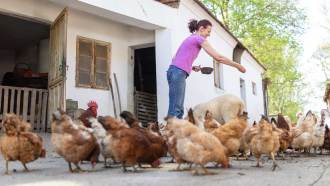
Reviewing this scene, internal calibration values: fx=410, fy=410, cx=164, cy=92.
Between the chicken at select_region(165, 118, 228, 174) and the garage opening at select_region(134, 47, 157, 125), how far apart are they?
8952 mm

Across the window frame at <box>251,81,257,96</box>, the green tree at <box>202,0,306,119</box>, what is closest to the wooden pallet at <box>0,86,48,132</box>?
the window frame at <box>251,81,257,96</box>

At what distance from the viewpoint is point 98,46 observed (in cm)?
1342

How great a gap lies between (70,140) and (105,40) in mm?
8073

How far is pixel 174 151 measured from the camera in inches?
245

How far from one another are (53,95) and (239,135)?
673cm

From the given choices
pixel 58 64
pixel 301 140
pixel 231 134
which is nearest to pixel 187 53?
pixel 231 134

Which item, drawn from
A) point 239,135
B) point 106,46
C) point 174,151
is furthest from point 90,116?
point 106,46

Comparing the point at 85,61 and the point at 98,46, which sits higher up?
the point at 98,46

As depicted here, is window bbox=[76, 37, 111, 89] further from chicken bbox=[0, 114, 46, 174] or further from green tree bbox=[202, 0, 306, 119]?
green tree bbox=[202, 0, 306, 119]

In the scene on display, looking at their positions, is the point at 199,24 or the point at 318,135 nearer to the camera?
the point at 199,24

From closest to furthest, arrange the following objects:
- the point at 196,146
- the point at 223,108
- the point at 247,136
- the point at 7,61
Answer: the point at 196,146 < the point at 247,136 < the point at 223,108 < the point at 7,61

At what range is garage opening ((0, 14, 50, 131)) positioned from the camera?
1234cm

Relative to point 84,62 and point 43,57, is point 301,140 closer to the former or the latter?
point 84,62

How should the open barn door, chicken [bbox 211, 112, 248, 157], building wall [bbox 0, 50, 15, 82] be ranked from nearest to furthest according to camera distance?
1. chicken [bbox 211, 112, 248, 157]
2. the open barn door
3. building wall [bbox 0, 50, 15, 82]
